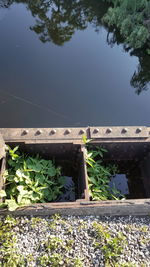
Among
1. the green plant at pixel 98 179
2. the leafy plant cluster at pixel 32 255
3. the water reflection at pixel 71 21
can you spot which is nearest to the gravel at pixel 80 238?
the leafy plant cluster at pixel 32 255

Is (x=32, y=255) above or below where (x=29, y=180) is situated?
below

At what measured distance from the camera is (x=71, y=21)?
7.77m

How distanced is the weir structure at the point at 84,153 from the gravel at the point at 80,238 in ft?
0.34

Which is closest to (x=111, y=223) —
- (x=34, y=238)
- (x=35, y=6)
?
(x=34, y=238)

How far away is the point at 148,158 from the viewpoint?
3332 mm

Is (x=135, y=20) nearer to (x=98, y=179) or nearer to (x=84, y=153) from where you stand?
(x=84, y=153)

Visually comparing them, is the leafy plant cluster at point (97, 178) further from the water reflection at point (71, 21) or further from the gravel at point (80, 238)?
the water reflection at point (71, 21)

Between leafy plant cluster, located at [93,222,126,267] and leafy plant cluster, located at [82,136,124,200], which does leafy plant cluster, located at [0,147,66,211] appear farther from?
leafy plant cluster, located at [93,222,126,267]

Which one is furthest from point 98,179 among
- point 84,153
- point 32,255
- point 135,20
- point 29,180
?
point 135,20

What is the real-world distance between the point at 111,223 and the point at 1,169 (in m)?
1.72

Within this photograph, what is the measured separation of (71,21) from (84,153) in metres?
6.84

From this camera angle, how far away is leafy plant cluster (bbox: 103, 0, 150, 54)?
19.6 ft

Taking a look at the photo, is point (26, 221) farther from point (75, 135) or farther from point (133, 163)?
point (133, 163)

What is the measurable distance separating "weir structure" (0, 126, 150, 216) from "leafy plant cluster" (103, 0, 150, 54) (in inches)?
167
